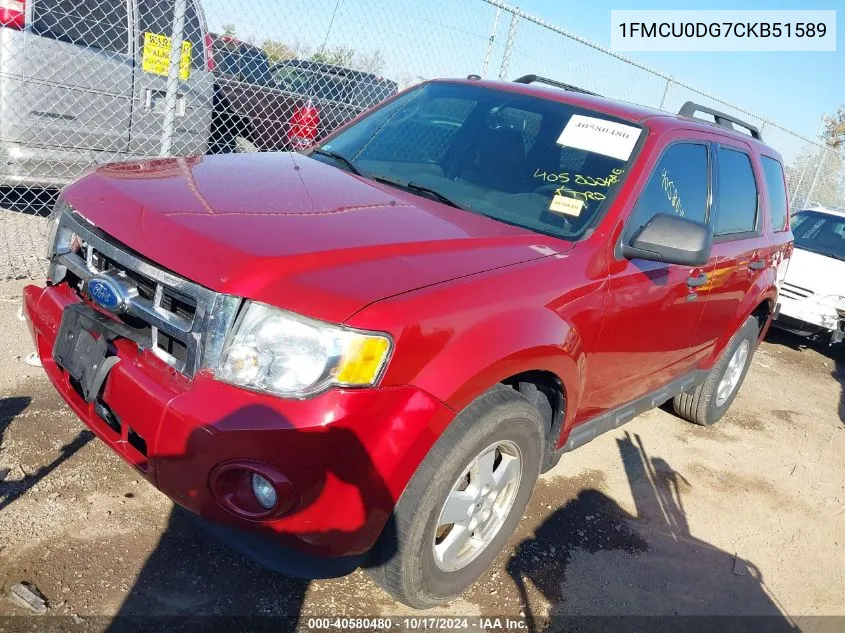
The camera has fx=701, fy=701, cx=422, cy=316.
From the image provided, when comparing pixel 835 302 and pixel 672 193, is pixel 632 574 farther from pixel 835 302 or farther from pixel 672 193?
pixel 835 302

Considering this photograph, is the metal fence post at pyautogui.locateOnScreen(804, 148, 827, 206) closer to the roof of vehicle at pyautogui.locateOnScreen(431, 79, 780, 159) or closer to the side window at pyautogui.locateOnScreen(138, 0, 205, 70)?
the roof of vehicle at pyautogui.locateOnScreen(431, 79, 780, 159)

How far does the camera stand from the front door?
2887 millimetres

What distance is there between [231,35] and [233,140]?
93cm

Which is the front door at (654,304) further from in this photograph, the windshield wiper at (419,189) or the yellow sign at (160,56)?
the yellow sign at (160,56)

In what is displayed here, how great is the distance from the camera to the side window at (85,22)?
4785mm

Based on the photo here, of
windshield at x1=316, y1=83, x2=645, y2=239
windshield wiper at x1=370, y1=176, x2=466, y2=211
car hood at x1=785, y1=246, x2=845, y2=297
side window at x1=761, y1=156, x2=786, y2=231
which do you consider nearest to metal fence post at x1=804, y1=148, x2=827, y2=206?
car hood at x1=785, y1=246, x2=845, y2=297

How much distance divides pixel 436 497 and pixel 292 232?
0.93 meters

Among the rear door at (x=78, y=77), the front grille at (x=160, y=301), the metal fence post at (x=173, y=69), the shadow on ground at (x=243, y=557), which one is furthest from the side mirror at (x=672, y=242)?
the rear door at (x=78, y=77)

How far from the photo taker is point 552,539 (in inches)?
124

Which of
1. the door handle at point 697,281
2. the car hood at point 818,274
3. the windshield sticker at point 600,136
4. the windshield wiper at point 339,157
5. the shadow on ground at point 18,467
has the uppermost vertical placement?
the windshield sticker at point 600,136

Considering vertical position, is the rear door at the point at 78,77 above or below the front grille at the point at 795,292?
above

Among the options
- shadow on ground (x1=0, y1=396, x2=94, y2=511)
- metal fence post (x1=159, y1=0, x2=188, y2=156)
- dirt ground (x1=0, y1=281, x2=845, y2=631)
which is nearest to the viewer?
dirt ground (x1=0, y1=281, x2=845, y2=631)

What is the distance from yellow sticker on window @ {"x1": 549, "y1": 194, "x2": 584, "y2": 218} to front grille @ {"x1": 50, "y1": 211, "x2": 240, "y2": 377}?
1483 mm

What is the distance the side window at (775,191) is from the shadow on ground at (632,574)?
2.17 m
